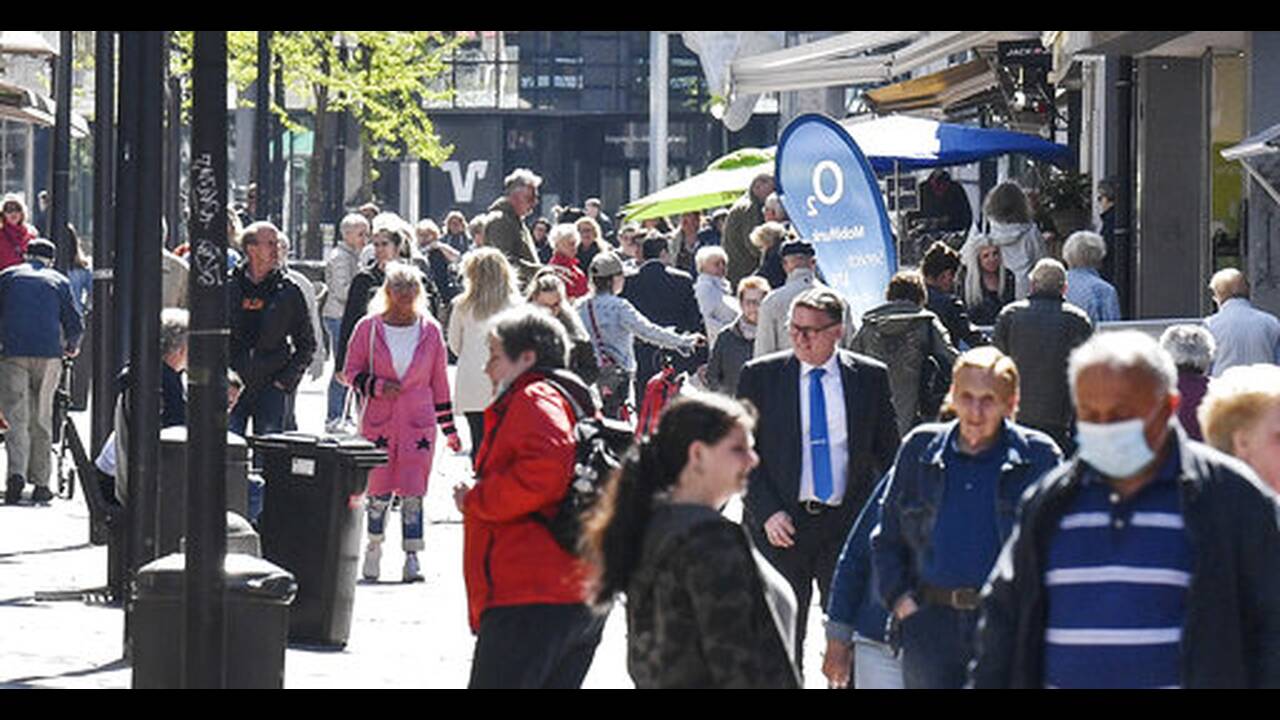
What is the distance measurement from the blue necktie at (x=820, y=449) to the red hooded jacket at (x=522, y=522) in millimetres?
2365

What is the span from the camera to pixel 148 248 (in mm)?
13734

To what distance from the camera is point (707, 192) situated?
32.9 metres

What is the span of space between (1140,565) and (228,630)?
4957mm

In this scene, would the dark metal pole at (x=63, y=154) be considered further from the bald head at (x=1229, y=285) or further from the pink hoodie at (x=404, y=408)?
the bald head at (x=1229, y=285)

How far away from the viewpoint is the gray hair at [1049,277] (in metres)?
15.3

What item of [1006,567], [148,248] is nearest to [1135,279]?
[148,248]

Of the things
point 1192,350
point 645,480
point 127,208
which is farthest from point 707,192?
point 645,480

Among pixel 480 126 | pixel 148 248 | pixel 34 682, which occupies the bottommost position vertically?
pixel 34 682

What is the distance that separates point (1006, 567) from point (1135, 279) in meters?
19.1

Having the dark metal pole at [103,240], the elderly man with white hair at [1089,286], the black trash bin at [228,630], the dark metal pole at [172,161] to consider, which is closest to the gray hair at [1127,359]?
the black trash bin at [228,630]

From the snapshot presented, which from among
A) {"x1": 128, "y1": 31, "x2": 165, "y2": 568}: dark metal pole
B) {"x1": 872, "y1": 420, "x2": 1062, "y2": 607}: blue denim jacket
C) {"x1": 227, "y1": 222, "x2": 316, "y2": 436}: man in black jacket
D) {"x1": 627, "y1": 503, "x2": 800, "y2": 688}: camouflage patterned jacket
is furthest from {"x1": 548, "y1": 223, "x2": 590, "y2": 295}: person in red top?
{"x1": 627, "y1": 503, "x2": 800, "y2": 688}: camouflage patterned jacket

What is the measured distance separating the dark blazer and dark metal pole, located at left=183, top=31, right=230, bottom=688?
6.06ft
